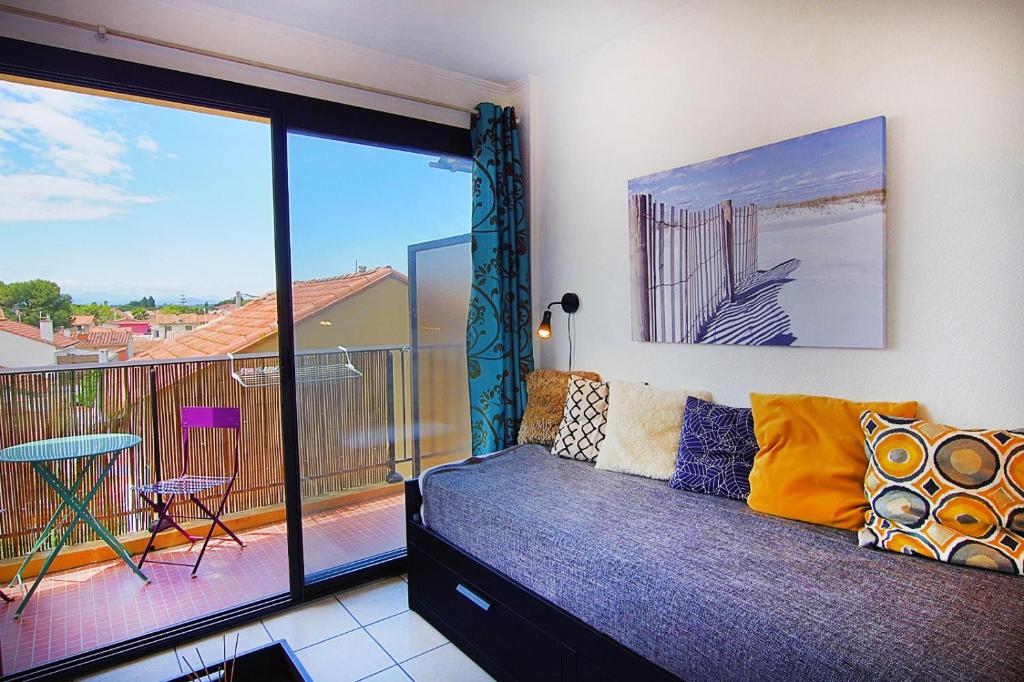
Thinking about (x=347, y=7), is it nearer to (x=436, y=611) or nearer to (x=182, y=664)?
(x=436, y=611)

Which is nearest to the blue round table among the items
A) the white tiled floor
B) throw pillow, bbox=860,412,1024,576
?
the white tiled floor

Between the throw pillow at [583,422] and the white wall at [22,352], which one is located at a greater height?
the white wall at [22,352]

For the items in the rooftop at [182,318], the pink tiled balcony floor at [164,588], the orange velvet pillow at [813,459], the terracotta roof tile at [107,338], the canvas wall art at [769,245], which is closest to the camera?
the orange velvet pillow at [813,459]

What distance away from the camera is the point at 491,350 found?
3201mm

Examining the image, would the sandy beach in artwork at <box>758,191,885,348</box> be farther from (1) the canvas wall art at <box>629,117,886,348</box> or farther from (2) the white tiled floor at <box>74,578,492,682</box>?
(2) the white tiled floor at <box>74,578,492,682</box>

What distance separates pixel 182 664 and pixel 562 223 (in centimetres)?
267

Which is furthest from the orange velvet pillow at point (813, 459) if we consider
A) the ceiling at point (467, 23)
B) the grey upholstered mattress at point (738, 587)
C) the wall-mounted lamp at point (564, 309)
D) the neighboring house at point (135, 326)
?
the neighboring house at point (135, 326)

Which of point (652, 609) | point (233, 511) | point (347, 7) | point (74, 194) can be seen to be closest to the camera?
point (652, 609)

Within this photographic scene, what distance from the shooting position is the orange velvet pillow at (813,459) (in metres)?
1.83

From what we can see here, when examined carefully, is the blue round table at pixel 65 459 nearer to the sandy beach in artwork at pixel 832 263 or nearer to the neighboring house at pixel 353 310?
the neighboring house at pixel 353 310

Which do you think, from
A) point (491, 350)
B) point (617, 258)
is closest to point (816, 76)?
point (617, 258)

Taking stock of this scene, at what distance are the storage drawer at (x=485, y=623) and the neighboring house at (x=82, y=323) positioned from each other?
2.58m

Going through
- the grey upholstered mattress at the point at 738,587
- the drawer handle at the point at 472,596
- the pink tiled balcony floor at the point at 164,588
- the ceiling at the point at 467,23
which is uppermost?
the ceiling at the point at 467,23

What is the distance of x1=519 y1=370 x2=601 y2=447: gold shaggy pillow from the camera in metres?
2.98
